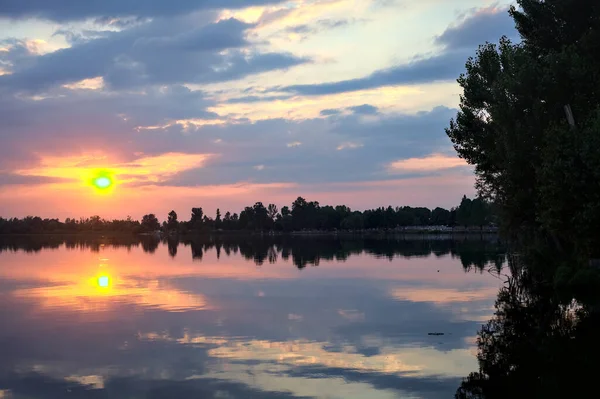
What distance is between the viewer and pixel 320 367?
22516mm

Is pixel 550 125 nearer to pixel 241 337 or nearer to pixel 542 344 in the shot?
pixel 542 344

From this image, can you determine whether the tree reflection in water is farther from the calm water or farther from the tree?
the tree

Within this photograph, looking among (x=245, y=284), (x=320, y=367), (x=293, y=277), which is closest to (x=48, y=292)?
(x=245, y=284)

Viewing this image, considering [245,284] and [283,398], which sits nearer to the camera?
[283,398]

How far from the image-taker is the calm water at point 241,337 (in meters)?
20.4

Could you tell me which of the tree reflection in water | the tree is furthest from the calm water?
the tree

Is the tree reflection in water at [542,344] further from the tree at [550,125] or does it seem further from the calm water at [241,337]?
the tree at [550,125]

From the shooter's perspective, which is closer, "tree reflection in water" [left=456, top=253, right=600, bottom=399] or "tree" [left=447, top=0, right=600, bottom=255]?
"tree reflection in water" [left=456, top=253, right=600, bottom=399]

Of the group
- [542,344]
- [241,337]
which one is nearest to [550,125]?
[542,344]

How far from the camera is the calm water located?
803 inches

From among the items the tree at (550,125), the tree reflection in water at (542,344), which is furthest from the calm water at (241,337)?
the tree at (550,125)

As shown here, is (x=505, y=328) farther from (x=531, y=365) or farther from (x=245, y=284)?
(x=245, y=284)

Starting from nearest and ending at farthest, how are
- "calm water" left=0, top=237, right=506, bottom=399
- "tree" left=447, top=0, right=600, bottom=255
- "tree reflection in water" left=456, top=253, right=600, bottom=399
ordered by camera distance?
"tree reflection in water" left=456, top=253, right=600, bottom=399, "calm water" left=0, top=237, right=506, bottom=399, "tree" left=447, top=0, right=600, bottom=255

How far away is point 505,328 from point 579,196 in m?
7.30
